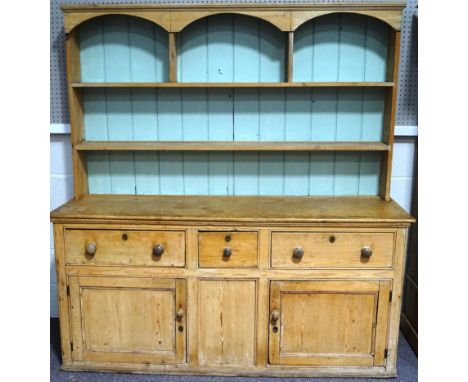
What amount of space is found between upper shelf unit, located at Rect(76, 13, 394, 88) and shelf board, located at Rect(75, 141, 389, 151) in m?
0.36

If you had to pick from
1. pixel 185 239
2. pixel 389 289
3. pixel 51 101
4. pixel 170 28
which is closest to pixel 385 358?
pixel 389 289

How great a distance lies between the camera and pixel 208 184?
2768mm

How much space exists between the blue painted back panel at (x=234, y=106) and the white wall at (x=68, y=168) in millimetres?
158

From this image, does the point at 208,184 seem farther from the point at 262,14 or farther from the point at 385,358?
the point at 385,358

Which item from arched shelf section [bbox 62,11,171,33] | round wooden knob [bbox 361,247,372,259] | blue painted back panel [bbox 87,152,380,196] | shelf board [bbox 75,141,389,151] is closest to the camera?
round wooden knob [bbox 361,247,372,259]

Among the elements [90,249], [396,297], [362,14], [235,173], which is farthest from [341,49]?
[90,249]

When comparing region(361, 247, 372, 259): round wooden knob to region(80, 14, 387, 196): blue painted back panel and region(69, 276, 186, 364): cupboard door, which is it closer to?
region(80, 14, 387, 196): blue painted back panel

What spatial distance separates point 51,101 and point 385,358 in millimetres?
2474

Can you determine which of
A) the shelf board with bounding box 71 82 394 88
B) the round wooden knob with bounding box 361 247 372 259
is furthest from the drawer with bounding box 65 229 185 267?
the round wooden knob with bounding box 361 247 372 259

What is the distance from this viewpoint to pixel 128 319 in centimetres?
242

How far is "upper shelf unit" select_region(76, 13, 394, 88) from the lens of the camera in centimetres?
257

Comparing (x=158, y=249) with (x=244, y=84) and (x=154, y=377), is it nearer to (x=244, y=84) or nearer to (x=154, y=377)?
(x=154, y=377)

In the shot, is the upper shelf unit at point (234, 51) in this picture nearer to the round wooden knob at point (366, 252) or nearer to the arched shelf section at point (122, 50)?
the arched shelf section at point (122, 50)

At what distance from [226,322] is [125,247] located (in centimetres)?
68
